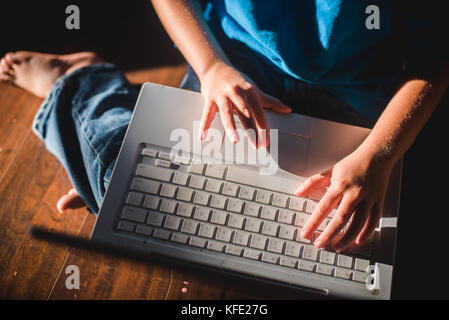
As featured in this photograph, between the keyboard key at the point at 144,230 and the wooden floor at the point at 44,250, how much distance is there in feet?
0.80

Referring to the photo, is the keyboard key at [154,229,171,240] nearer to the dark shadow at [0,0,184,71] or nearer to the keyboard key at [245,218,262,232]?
the keyboard key at [245,218,262,232]

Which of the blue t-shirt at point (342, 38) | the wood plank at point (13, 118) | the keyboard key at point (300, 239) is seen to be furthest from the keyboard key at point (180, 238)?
the wood plank at point (13, 118)

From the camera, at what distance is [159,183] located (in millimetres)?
590

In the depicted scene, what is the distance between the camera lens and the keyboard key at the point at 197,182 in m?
0.59

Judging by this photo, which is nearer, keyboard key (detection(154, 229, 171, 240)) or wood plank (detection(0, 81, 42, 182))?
keyboard key (detection(154, 229, 171, 240))

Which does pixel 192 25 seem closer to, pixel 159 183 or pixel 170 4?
pixel 170 4

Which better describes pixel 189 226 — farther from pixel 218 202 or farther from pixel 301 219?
pixel 301 219

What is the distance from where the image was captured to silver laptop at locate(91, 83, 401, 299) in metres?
0.56

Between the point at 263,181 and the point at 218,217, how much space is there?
111 mm

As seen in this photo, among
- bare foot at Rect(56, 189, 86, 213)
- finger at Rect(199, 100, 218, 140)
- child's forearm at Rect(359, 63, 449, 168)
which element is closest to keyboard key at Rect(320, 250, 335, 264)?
child's forearm at Rect(359, 63, 449, 168)

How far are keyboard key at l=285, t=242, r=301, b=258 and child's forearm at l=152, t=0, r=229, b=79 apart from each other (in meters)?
0.41

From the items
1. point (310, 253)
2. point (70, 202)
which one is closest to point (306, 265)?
point (310, 253)

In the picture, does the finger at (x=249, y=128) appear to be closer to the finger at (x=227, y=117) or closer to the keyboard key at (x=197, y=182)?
the finger at (x=227, y=117)

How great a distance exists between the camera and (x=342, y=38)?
600mm
